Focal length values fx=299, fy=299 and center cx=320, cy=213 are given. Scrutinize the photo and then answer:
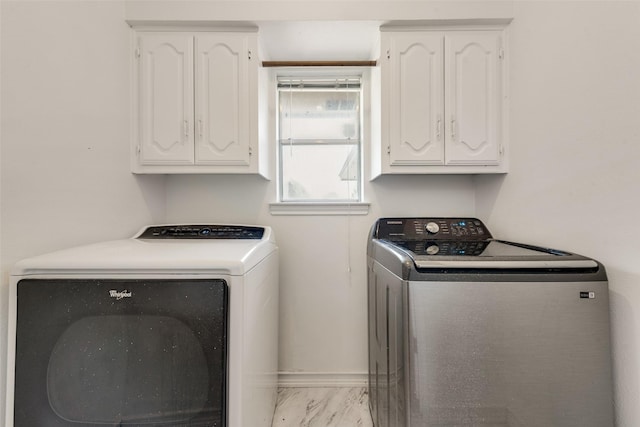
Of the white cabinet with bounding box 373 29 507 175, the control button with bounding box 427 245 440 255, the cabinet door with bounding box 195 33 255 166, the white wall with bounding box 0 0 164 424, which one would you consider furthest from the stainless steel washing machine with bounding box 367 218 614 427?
the white wall with bounding box 0 0 164 424

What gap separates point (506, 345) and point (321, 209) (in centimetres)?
123

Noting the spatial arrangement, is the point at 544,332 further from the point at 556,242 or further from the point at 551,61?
the point at 551,61

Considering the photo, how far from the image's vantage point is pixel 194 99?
1.57m

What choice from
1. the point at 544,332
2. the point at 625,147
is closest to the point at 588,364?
the point at 544,332

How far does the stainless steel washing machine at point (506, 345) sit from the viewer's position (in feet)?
2.86

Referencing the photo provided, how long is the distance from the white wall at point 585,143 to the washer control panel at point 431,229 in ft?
0.58

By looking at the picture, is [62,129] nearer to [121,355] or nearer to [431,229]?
[121,355]

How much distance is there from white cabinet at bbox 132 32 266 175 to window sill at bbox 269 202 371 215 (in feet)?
1.42

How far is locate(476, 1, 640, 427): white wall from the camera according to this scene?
Result: 0.92 meters

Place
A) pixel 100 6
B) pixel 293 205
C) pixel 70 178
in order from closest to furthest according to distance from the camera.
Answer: pixel 70 178, pixel 100 6, pixel 293 205

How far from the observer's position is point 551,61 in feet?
4.15

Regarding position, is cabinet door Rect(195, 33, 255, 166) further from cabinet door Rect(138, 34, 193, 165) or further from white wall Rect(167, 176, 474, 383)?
white wall Rect(167, 176, 474, 383)

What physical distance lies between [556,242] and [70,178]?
1977mm

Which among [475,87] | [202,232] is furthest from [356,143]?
[202,232]
